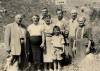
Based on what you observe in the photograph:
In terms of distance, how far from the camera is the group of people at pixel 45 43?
19562 millimetres

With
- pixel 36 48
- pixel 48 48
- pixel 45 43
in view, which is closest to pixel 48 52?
pixel 48 48

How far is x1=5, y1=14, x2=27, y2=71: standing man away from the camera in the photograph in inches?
768

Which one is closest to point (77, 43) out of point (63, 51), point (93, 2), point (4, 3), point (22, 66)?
point (63, 51)

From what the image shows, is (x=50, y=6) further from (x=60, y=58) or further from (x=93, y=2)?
(x=60, y=58)

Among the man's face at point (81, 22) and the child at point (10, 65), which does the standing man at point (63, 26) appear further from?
the child at point (10, 65)

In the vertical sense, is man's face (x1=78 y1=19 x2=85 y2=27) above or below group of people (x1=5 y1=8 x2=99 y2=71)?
above

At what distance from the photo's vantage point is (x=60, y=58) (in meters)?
19.9

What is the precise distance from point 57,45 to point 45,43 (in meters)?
0.38

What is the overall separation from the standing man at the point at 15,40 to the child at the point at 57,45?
0.99 metres

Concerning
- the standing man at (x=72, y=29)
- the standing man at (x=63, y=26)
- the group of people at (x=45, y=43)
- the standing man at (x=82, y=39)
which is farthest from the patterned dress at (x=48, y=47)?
the standing man at (x=82, y=39)

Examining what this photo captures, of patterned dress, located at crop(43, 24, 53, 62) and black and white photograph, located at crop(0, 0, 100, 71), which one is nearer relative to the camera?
black and white photograph, located at crop(0, 0, 100, 71)

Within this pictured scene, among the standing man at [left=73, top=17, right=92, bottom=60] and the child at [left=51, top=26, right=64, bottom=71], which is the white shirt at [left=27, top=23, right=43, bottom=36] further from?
the standing man at [left=73, top=17, right=92, bottom=60]

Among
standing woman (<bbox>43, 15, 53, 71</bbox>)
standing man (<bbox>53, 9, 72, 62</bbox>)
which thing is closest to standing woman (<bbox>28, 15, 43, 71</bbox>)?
standing woman (<bbox>43, 15, 53, 71</bbox>)

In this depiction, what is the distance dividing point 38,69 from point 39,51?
1.87ft
